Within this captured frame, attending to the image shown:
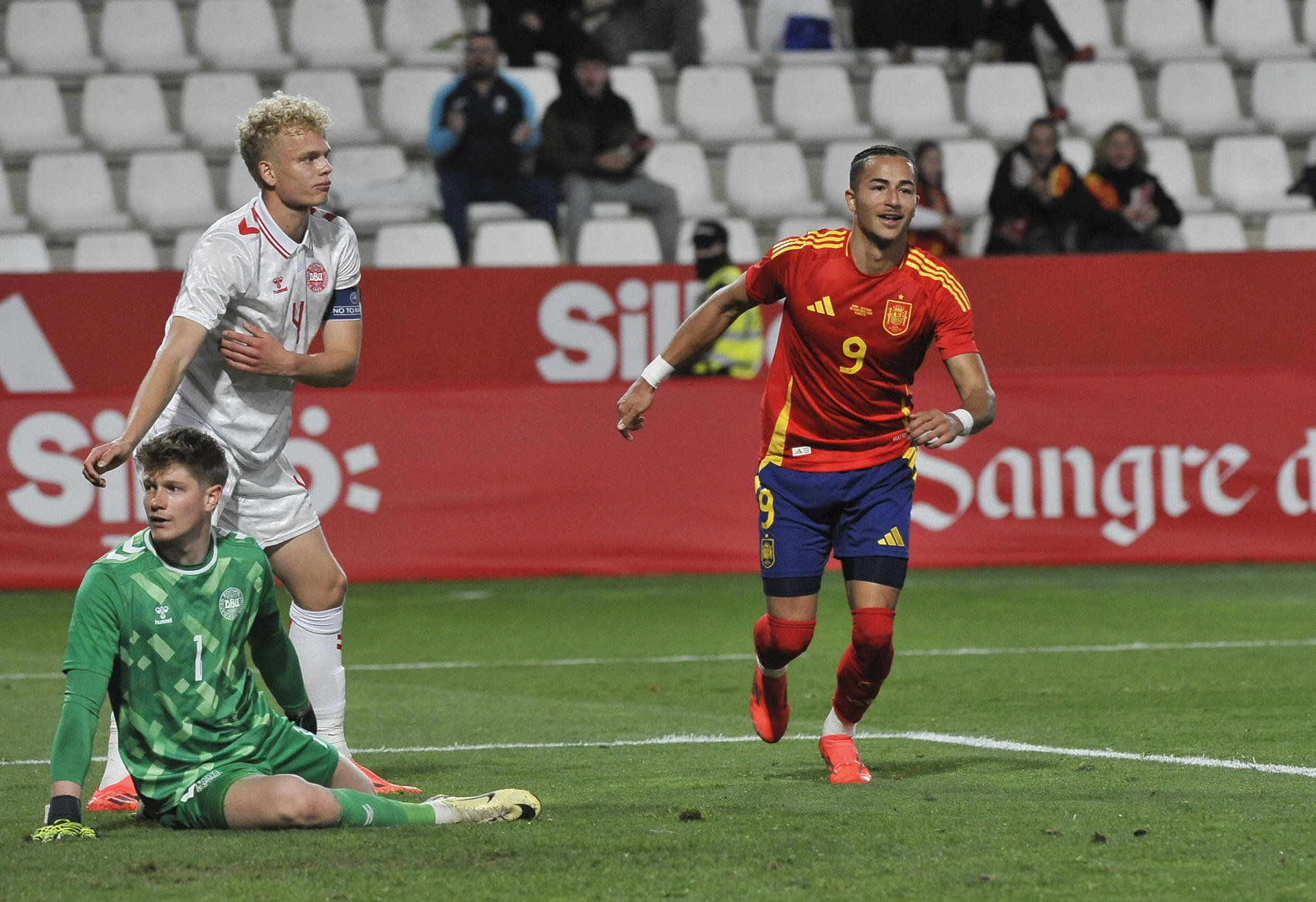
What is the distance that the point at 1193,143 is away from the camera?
18156 millimetres

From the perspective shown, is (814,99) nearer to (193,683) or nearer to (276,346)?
(276,346)

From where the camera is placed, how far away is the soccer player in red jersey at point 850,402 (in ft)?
20.0

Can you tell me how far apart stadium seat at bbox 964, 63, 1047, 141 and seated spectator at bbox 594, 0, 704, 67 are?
8.36 feet

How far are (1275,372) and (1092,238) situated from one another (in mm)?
2746

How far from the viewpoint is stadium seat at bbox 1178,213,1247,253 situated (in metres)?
17.0

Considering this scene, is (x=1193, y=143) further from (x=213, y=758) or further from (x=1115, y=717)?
(x=213, y=758)

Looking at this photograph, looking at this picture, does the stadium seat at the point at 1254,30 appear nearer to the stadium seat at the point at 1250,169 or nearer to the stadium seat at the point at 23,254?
the stadium seat at the point at 1250,169

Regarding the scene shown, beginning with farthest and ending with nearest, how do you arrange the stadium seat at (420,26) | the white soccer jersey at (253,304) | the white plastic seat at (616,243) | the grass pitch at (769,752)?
the stadium seat at (420,26), the white plastic seat at (616,243), the white soccer jersey at (253,304), the grass pitch at (769,752)

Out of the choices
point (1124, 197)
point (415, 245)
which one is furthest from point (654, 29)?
point (1124, 197)

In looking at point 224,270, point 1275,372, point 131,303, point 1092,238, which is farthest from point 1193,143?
point 224,270

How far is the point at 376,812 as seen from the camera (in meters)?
5.12

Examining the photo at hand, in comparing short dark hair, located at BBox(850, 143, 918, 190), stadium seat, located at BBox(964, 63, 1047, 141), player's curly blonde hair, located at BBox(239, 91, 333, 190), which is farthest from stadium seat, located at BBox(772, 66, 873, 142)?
Answer: player's curly blonde hair, located at BBox(239, 91, 333, 190)

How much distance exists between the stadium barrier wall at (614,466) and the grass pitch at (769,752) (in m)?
0.57

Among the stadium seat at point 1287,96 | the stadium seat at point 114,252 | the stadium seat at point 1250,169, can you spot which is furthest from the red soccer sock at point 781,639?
the stadium seat at point 1287,96
